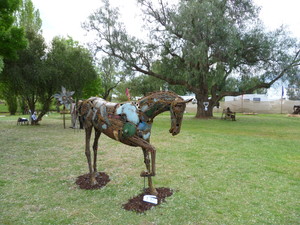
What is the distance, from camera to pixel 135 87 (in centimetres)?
4141

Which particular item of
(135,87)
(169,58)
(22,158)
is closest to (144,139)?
(22,158)

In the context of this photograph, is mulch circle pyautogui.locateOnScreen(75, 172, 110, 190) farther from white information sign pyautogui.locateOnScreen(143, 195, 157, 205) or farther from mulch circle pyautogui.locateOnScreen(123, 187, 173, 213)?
white information sign pyautogui.locateOnScreen(143, 195, 157, 205)

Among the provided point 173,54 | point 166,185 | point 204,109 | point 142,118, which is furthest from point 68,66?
point 204,109

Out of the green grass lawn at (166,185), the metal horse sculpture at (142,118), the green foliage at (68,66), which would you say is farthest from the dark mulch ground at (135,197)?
the green foliage at (68,66)

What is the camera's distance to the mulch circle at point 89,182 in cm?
462

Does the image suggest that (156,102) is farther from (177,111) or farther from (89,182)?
(89,182)

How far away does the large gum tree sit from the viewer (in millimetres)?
16656

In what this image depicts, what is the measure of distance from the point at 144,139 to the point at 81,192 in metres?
1.83

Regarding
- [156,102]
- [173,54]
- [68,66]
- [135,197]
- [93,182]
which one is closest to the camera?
[156,102]

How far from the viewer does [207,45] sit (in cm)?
1742

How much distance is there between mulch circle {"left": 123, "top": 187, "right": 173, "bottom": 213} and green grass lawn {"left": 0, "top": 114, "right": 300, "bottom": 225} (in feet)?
0.36

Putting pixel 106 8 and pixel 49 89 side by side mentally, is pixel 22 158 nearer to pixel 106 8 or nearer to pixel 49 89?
pixel 49 89

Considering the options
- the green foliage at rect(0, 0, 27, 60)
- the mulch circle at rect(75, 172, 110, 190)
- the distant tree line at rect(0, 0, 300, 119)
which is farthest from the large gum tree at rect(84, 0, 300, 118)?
the mulch circle at rect(75, 172, 110, 190)

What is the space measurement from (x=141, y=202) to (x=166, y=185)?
1.04m
